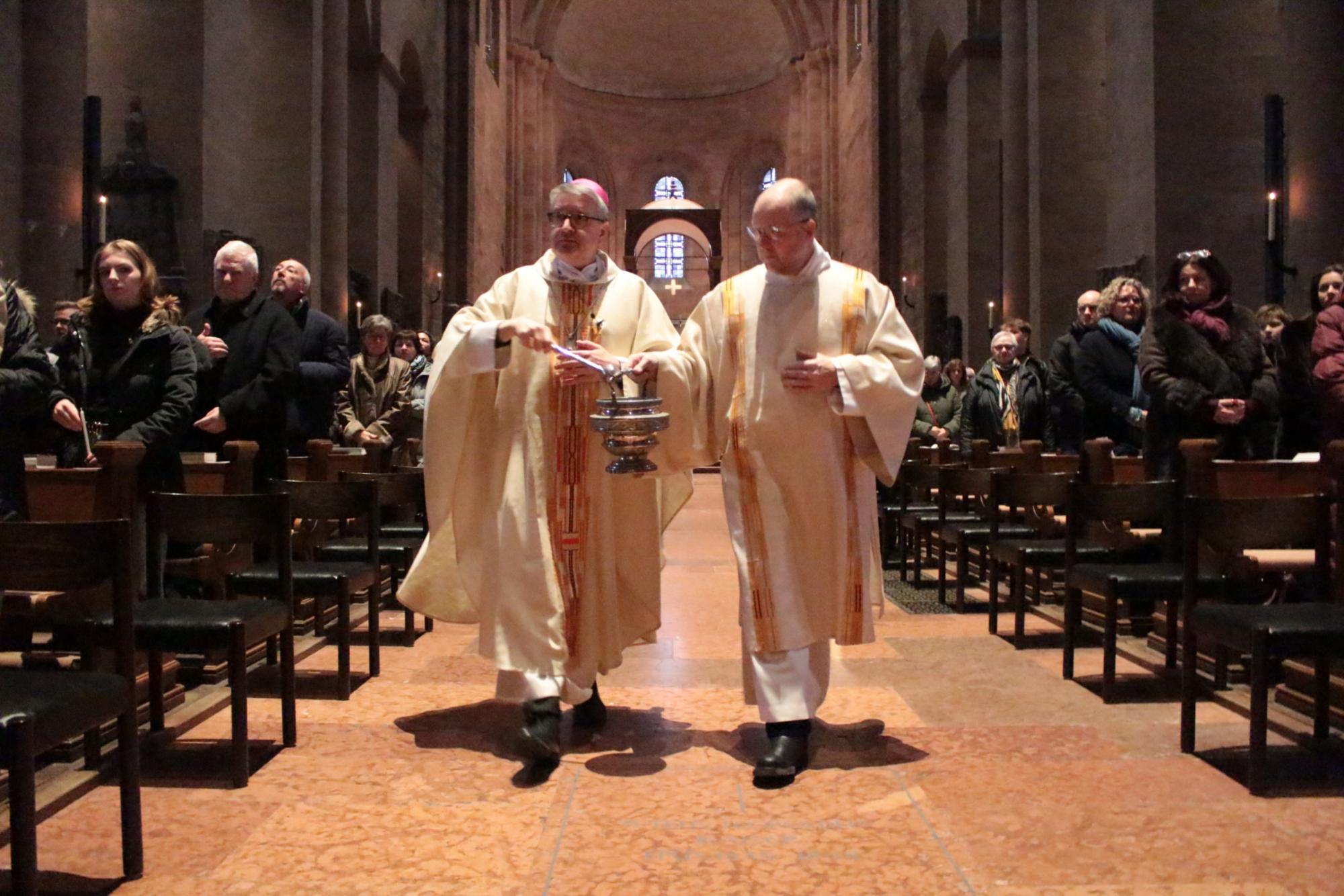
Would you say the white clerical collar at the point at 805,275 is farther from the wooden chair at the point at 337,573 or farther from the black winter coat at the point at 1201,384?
the black winter coat at the point at 1201,384

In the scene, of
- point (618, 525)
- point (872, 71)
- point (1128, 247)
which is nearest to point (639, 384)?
point (618, 525)

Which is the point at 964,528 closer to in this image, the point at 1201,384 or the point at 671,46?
the point at 1201,384

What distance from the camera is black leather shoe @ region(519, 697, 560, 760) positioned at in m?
3.70

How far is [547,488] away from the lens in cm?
409

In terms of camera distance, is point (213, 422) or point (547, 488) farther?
point (213, 422)

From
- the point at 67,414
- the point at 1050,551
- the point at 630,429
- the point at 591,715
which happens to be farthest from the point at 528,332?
the point at 1050,551

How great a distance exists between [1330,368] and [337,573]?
13.7ft

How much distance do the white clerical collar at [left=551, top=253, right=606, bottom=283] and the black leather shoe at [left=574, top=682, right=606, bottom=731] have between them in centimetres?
144

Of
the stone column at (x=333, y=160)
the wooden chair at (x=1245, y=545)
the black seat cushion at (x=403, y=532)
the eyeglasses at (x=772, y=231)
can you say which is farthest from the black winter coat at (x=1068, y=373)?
the stone column at (x=333, y=160)

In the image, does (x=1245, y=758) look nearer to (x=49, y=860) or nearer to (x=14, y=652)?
(x=49, y=860)

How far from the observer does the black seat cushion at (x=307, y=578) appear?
4484 mm

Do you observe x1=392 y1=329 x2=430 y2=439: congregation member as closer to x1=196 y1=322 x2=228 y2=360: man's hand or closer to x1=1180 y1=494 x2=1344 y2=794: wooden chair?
x1=196 y1=322 x2=228 y2=360: man's hand

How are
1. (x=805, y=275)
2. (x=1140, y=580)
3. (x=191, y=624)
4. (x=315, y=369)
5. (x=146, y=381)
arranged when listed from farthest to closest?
1. (x=315, y=369)
2. (x=146, y=381)
3. (x=1140, y=580)
4. (x=805, y=275)
5. (x=191, y=624)

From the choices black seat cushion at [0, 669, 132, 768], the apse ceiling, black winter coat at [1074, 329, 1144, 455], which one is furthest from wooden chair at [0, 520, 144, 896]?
the apse ceiling
